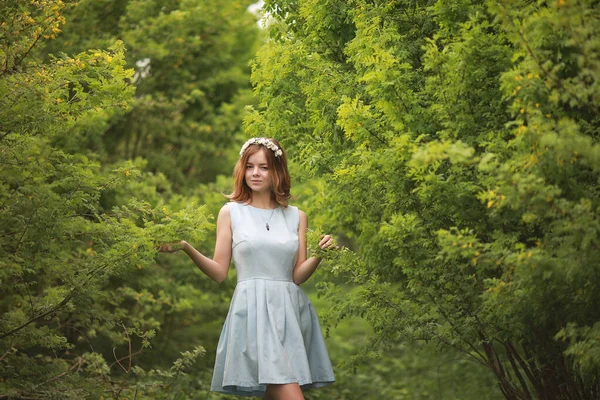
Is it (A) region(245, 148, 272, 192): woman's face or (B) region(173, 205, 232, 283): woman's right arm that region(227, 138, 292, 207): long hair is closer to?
(A) region(245, 148, 272, 192): woman's face

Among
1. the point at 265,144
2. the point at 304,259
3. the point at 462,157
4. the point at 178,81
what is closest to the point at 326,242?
the point at 304,259

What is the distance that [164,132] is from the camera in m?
11.2

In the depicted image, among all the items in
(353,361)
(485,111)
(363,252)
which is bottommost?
(353,361)

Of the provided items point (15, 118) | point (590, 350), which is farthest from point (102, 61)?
point (590, 350)

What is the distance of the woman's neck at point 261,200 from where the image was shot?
4.97m

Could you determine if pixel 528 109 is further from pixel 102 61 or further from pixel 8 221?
pixel 8 221

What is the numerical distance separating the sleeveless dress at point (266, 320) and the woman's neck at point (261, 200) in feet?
0.17

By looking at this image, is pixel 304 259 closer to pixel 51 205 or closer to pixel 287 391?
pixel 287 391

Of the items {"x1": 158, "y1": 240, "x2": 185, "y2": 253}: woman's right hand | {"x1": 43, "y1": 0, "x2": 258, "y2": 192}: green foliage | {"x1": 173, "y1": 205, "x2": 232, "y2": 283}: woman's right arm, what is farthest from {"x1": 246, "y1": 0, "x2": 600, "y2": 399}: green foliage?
{"x1": 43, "y1": 0, "x2": 258, "y2": 192}: green foliage

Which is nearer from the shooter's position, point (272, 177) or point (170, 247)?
point (170, 247)

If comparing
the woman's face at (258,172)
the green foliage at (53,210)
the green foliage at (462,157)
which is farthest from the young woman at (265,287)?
the green foliage at (53,210)

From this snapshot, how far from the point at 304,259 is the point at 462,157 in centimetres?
171

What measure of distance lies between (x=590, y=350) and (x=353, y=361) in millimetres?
2902

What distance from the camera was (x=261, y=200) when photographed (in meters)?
4.97
